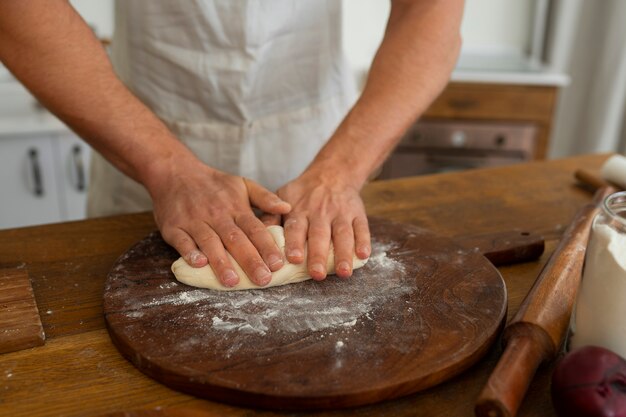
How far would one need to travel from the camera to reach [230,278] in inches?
31.7

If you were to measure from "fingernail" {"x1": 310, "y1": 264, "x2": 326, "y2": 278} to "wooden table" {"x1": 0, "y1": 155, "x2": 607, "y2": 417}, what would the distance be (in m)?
0.23

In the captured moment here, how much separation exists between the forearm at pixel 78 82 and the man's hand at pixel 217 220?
0.06m

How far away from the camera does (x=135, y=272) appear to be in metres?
0.84

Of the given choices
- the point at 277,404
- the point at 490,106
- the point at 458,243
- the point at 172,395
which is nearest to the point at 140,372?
the point at 172,395

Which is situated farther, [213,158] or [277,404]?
[213,158]

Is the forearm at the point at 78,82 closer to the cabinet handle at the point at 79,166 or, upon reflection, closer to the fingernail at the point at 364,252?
the fingernail at the point at 364,252

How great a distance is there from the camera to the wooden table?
24.9 inches

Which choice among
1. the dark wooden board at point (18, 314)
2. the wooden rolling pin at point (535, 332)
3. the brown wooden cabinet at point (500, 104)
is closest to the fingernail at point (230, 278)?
the dark wooden board at point (18, 314)

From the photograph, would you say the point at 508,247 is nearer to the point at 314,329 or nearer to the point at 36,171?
the point at 314,329

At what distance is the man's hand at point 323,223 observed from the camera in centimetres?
85

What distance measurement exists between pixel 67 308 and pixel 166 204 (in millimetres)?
227

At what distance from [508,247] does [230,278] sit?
43 centimetres

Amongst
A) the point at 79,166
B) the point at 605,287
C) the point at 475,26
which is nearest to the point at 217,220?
the point at 605,287

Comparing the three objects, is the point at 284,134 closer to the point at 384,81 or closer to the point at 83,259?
the point at 384,81
